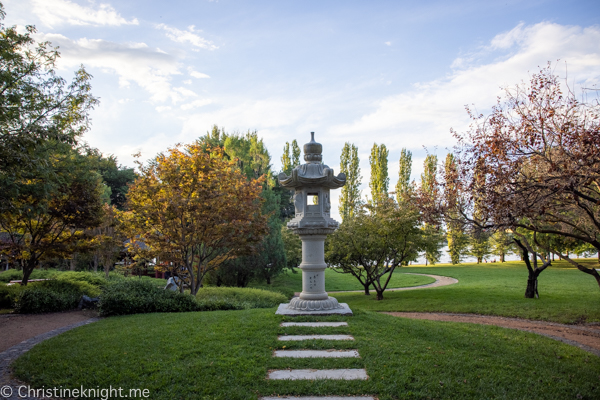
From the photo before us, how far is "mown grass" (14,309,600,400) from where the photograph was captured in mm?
4742

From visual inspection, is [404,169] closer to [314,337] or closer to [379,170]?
[379,170]

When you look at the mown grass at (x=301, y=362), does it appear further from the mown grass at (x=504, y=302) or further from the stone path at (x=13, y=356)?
the mown grass at (x=504, y=302)

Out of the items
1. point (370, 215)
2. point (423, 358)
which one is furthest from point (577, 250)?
point (423, 358)

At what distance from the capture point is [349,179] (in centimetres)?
3762

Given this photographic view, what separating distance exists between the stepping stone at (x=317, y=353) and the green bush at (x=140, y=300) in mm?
5237

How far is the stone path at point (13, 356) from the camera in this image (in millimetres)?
4992

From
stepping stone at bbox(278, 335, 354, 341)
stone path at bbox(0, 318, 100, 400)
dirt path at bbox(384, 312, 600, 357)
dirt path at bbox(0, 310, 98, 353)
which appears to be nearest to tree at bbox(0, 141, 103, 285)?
dirt path at bbox(0, 310, 98, 353)

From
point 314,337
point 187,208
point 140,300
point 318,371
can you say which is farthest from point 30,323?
point 318,371

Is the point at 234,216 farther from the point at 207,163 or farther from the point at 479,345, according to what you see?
the point at 479,345

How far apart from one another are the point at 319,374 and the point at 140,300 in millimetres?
6629

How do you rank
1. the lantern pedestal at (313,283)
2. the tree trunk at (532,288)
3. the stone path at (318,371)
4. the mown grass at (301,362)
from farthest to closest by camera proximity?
the tree trunk at (532,288) < the lantern pedestal at (313,283) < the stone path at (318,371) < the mown grass at (301,362)

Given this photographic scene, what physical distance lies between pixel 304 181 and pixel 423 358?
4.40 meters

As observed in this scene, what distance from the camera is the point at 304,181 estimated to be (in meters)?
8.62

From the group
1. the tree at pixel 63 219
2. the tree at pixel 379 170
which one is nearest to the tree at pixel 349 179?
the tree at pixel 379 170
